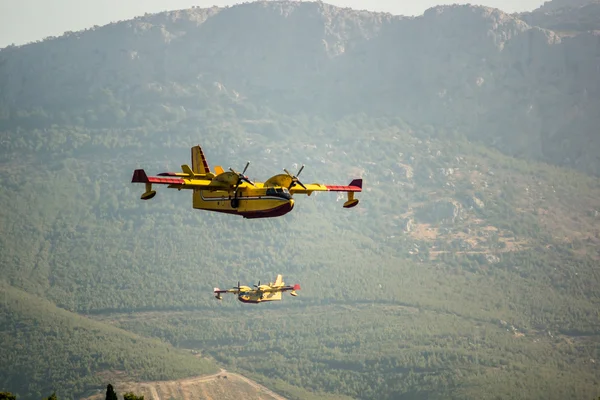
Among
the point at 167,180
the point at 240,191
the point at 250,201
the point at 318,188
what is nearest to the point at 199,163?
the point at 240,191

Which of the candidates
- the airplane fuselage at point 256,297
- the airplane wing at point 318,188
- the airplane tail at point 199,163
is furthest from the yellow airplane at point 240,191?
the airplane fuselage at point 256,297

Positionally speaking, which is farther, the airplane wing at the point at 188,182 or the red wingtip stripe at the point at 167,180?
the airplane wing at the point at 188,182

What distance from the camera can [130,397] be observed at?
132125 millimetres

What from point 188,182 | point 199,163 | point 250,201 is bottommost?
point 250,201

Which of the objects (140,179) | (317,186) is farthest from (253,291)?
(140,179)

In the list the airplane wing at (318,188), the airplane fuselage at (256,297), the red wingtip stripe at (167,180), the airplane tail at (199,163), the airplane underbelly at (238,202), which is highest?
the airplane tail at (199,163)

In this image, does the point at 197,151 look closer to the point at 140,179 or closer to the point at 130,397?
the point at 140,179

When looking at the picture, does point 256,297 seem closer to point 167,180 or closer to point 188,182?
point 188,182

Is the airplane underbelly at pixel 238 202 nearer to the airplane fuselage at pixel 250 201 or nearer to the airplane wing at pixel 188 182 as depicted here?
the airplane fuselage at pixel 250 201

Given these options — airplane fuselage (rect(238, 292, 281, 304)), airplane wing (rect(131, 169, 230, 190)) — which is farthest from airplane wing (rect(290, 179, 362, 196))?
airplane fuselage (rect(238, 292, 281, 304))

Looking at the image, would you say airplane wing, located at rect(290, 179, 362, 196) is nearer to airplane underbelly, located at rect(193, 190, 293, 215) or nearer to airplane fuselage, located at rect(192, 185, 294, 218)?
airplane fuselage, located at rect(192, 185, 294, 218)

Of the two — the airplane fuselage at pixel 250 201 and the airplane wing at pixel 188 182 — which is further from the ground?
the airplane wing at pixel 188 182

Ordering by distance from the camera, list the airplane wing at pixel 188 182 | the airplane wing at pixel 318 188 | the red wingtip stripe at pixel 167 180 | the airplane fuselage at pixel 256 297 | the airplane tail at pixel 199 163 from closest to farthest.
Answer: the red wingtip stripe at pixel 167 180 → the airplane wing at pixel 188 182 → the airplane wing at pixel 318 188 → the airplane tail at pixel 199 163 → the airplane fuselage at pixel 256 297

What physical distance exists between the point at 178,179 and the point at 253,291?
2666 inches
